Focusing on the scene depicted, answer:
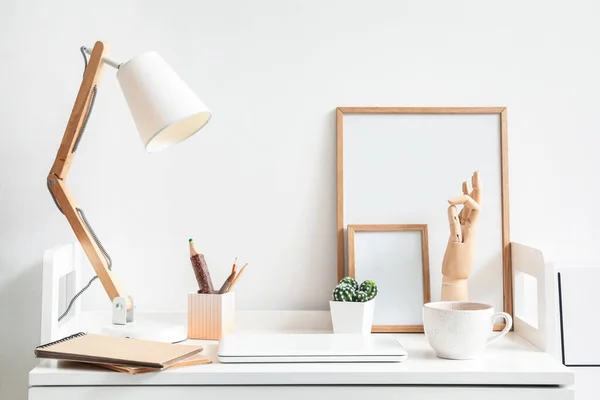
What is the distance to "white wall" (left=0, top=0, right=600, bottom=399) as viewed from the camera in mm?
1459

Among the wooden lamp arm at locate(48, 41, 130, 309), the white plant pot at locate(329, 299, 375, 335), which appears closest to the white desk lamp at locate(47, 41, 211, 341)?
the wooden lamp arm at locate(48, 41, 130, 309)

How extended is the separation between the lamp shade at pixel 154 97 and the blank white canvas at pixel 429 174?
17.4 inches

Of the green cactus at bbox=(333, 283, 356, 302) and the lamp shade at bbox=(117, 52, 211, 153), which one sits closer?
the lamp shade at bbox=(117, 52, 211, 153)

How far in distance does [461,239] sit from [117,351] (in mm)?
728

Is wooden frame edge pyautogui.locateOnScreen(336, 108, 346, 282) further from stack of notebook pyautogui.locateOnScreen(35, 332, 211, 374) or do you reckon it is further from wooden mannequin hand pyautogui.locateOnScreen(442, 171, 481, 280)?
stack of notebook pyautogui.locateOnScreen(35, 332, 211, 374)

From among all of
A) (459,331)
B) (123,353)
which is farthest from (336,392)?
(123,353)

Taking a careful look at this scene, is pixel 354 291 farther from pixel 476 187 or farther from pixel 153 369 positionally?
pixel 153 369

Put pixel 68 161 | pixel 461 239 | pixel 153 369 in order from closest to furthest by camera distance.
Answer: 1. pixel 153 369
2. pixel 68 161
3. pixel 461 239

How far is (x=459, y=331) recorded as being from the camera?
112cm

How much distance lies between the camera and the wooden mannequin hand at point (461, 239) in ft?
4.42

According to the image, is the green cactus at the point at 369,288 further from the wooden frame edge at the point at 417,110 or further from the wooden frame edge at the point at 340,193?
the wooden frame edge at the point at 417,110

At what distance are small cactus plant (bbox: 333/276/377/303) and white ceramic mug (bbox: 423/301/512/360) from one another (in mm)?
185

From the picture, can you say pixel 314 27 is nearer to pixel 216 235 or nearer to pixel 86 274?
pixel 216 235

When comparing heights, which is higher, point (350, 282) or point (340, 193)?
point (340, 193)
